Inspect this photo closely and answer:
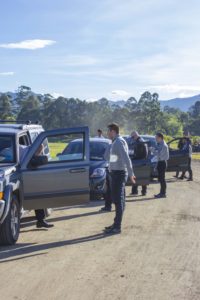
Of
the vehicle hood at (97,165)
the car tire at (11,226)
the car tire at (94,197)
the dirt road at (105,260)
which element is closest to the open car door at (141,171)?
the car tire at (94,197)

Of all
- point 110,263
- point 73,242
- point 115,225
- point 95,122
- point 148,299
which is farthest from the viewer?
point 95,122

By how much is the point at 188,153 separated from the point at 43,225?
1223 cm

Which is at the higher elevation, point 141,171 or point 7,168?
point 7,168

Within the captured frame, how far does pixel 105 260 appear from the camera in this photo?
7.38 meters

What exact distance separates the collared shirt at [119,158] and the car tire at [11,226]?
6.33 feet

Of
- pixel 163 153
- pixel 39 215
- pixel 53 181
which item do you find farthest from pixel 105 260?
pixel 163 153

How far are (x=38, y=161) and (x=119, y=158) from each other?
1.62 m

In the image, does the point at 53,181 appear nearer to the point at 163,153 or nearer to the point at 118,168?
the point at 118,168

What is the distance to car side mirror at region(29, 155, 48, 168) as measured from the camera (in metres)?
8.59

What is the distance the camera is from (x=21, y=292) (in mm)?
5879

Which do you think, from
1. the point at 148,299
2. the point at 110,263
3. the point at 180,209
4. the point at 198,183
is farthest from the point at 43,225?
the point at 198,183

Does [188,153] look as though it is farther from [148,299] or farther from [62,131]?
[148,299]

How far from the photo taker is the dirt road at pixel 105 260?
234 inches

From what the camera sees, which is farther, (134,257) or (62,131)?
(62,131)
